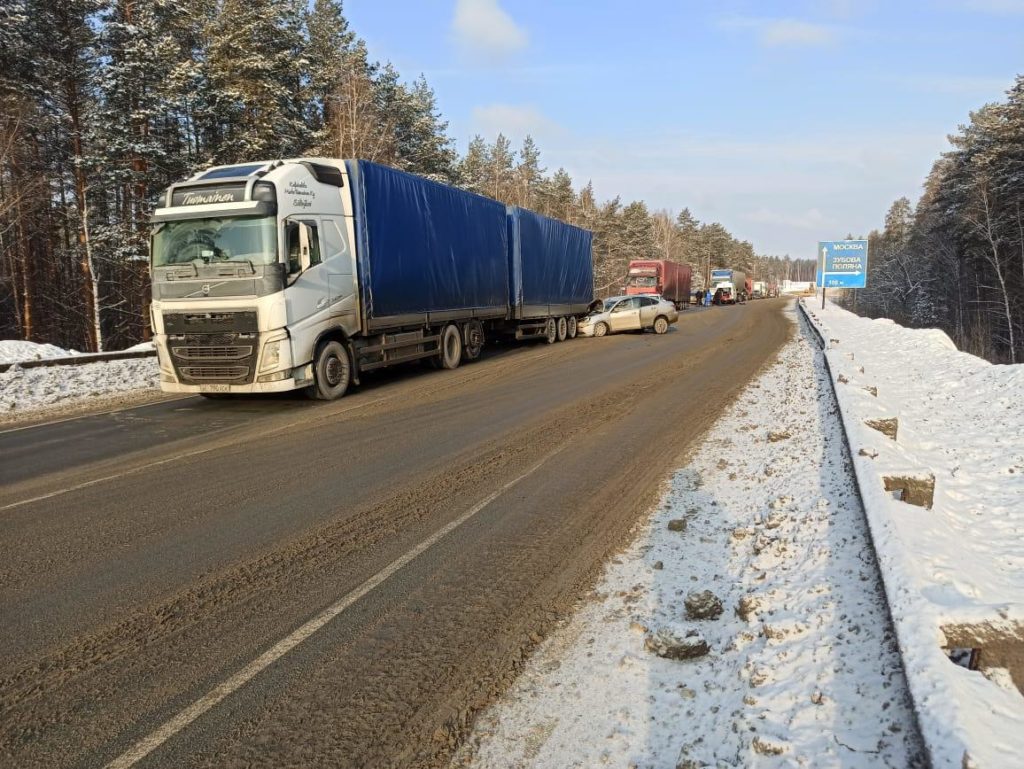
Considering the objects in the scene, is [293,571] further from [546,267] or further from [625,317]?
[625,317]

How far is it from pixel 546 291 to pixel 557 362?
528cm

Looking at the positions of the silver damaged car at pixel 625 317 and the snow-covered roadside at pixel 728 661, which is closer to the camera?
the snow-covered roadside at pixel 728 661

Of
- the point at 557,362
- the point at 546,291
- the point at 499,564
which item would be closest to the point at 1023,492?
the point at 499,564

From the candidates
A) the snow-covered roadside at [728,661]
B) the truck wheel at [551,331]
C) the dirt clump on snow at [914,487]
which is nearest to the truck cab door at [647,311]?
the truck wheel at [551,331]

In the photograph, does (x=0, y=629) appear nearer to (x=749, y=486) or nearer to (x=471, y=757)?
(x=471, y=757)

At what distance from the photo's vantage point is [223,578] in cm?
410

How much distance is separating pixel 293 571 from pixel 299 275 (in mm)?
6872

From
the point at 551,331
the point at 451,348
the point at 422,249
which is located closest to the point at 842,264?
the point at 551,331

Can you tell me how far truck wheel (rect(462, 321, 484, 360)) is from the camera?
15945 millimetres

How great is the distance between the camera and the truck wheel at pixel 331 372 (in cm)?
1062

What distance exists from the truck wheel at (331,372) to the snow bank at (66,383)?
14.7 feet

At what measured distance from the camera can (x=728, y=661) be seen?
3053 millimetres

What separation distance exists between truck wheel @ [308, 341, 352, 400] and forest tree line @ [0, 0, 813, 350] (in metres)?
14.8

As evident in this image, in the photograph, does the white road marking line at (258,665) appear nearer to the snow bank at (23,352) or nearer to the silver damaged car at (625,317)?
the snow bank at (23,352)
